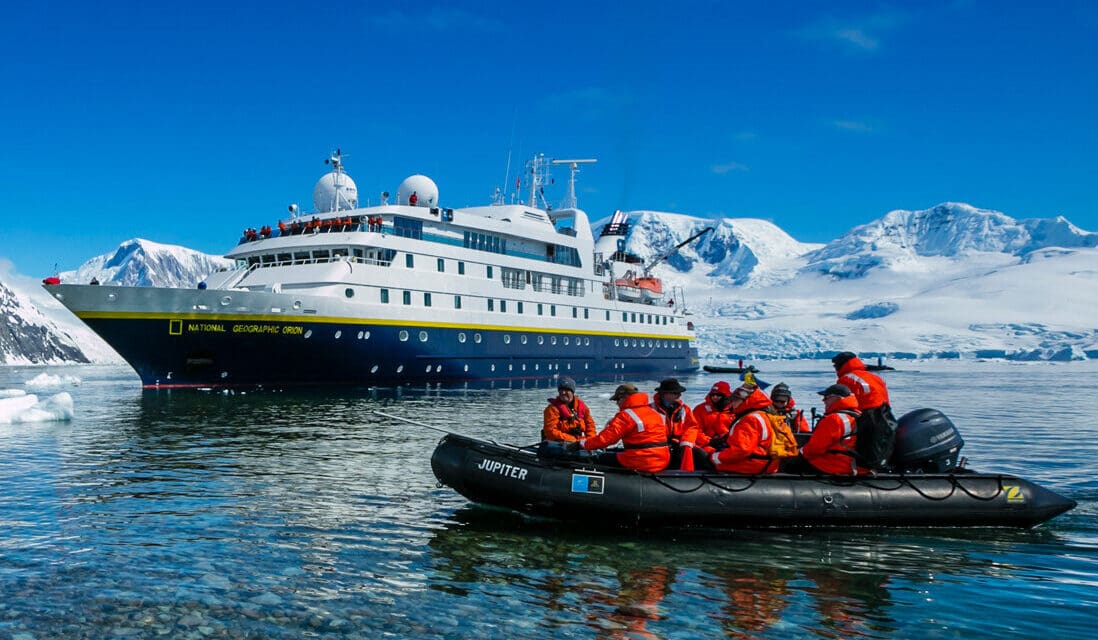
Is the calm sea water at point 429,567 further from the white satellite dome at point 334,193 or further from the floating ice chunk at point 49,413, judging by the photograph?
the white satellite dome at point 334,193

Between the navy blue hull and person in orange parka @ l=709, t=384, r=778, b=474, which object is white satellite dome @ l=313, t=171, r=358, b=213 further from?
person in orange parka @ l=709, t=384, r=778, b=474

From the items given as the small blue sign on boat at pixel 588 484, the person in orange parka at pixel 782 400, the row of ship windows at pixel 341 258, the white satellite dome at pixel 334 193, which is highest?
the white satellite dome at pixel 334 193

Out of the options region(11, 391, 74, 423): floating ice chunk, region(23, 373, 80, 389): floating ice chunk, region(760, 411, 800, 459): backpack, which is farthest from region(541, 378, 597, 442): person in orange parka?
region(23, 373, 80, 389): floating ice chunk

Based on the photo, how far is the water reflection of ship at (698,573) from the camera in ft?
23.7

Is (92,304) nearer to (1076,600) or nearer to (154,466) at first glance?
(154,466)

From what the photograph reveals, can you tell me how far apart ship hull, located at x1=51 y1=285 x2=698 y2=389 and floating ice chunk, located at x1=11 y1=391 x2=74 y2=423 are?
20.0ft

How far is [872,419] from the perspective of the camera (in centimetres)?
1051

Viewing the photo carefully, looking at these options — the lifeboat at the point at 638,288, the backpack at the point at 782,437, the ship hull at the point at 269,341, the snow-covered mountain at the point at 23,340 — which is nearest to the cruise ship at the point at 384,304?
the ship hull at the point at 269,341

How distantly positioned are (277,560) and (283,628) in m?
2.19

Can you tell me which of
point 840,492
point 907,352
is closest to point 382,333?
point 840,492

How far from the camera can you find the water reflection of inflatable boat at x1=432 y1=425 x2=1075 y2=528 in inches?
401

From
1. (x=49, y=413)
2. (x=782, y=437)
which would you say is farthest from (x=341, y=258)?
(x=782, y=437)

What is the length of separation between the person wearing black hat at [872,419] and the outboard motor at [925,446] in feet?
1.39

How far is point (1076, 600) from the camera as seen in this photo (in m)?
7.85
